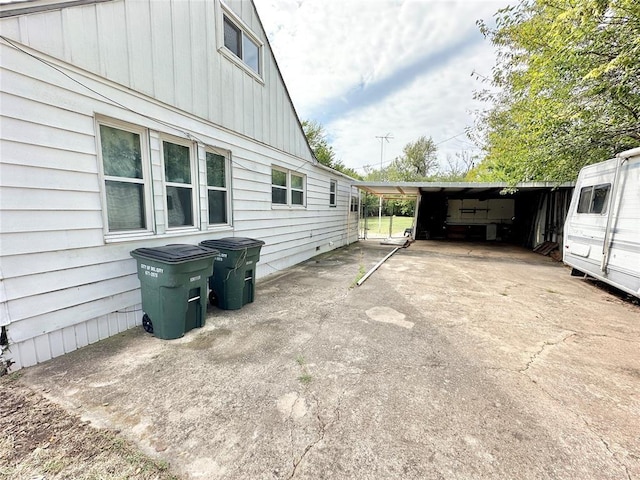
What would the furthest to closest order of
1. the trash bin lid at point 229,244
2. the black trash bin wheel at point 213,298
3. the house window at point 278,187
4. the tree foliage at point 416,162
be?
1. the tree foliage at point 416,162
2. the house window at point 278,187
3. the black trash bin wheel at point 213,298
4. the trash bin lid at point 229,244

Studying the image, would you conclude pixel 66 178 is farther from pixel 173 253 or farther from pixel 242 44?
pixel 242 44

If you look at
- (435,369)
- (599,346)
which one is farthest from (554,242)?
(435,369)

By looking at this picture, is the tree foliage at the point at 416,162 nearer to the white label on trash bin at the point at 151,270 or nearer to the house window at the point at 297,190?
the house window at the point at 297,190

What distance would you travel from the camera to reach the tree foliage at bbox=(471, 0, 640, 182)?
4.24 m

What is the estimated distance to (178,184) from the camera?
4.03 meters

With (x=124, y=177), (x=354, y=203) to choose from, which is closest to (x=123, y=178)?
(x=124, y=177)

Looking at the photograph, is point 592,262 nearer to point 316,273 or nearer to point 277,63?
point 316,273

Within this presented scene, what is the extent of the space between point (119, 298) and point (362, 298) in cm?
361

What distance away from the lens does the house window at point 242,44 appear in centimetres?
494

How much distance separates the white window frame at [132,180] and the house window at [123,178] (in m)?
0.02

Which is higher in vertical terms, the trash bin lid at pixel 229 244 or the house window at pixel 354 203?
the house window at pixel 354 203

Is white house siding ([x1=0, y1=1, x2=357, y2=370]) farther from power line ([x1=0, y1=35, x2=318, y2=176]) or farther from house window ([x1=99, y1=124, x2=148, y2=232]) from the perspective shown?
house window ([x1=99, y1=124, x2=148, y2=232])

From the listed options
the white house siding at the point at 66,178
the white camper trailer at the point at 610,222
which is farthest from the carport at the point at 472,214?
the white house siding at the point at 66,178

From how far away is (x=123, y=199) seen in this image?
10.9 ft
